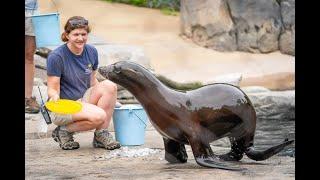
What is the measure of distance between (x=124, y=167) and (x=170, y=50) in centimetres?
1022

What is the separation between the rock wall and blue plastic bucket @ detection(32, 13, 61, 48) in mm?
8806

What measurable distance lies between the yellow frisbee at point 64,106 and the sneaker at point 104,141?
0.41 metres

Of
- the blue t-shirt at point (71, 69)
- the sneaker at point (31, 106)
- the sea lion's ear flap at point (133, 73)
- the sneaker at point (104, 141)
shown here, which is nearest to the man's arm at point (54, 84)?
the blue t-shirt at point (71, 69)

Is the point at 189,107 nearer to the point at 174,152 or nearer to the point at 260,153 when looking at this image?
the point at 174,152

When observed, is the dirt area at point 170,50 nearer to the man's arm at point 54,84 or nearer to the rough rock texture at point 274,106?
the rough rock texture at point 274,106

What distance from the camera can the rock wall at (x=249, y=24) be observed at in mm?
15102

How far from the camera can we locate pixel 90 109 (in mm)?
5672

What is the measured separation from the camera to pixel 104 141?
5.80 m

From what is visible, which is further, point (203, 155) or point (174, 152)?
point (174, 152)

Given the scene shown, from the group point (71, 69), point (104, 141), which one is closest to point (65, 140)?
point (104, 141)

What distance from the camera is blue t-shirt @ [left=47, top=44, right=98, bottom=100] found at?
577 centimetres

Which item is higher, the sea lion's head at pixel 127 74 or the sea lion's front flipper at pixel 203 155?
the sea lion's head at pixel 127 74
